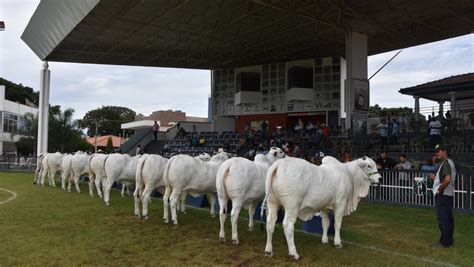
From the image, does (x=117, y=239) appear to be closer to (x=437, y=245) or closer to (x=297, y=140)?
(x=437, y=245)

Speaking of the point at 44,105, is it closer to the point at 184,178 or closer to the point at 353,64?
the point at 353,64

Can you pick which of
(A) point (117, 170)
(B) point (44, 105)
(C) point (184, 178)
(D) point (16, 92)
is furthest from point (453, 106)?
(D) point (16, 92)

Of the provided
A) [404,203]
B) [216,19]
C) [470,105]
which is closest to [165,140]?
[216,19]

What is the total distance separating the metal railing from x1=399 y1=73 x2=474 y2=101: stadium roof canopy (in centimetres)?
1537

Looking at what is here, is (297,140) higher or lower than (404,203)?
higher

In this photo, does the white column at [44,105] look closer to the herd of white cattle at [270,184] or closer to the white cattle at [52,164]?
the white cattle at [52,164]

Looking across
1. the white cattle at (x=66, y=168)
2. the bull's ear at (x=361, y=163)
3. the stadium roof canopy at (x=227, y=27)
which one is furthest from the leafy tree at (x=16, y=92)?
the bull's ear at (x=361, y=163)

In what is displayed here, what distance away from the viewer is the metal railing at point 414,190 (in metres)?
13.0

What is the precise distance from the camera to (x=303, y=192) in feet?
24.6

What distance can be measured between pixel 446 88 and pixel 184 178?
76.2ft

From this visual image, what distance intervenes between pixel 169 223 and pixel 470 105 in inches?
953

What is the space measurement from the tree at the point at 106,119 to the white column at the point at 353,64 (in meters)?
60.9

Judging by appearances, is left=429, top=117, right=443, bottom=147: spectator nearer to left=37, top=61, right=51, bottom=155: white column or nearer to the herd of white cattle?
the herd of white cattle

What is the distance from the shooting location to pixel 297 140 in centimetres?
2602
